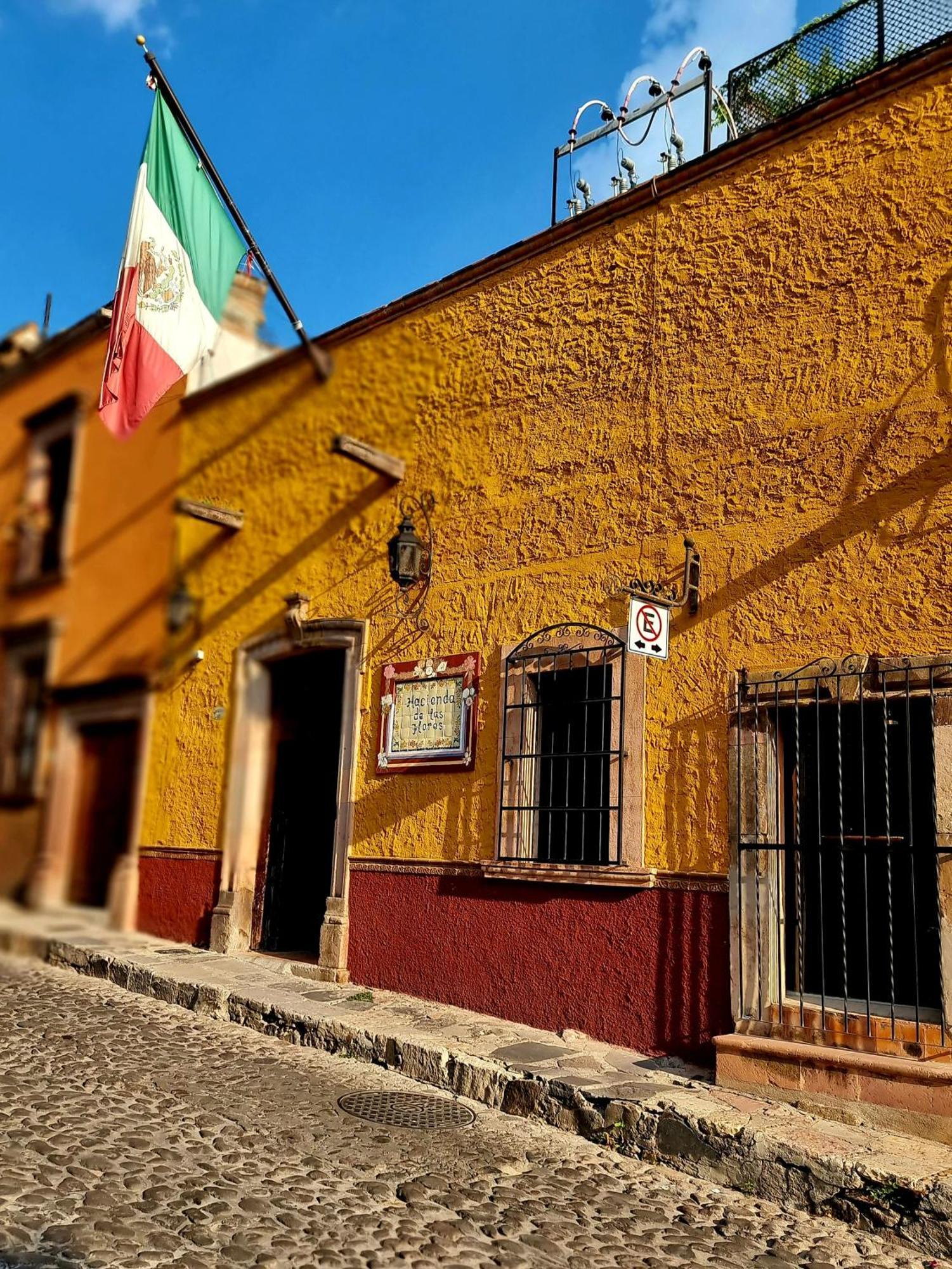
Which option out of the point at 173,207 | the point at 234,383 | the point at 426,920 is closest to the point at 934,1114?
the point at 426,920

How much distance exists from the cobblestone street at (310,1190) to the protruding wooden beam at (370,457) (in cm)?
415

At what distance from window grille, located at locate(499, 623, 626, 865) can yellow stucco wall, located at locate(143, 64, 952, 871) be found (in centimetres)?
20

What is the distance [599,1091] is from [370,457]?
187 inches

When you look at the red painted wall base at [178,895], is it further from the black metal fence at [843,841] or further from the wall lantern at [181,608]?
the black metal fence at [843,841]

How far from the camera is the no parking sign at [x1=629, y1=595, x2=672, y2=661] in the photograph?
5691 mm

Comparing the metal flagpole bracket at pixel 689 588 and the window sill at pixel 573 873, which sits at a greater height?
the metal flagpole bracket at pixel 689 588

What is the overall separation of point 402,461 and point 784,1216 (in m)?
5.63

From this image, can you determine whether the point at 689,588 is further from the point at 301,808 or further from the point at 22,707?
the point at 301,808

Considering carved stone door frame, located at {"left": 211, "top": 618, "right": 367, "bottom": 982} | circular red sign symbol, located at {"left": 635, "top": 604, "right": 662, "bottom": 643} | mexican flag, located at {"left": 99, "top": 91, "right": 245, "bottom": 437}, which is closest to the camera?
circular red sign symbol, located at {"left": 635, "top": 604, "right": 662, "bottom": 643}

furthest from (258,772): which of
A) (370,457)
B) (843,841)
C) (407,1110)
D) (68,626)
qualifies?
(843,841)

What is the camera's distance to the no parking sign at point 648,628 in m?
5.69

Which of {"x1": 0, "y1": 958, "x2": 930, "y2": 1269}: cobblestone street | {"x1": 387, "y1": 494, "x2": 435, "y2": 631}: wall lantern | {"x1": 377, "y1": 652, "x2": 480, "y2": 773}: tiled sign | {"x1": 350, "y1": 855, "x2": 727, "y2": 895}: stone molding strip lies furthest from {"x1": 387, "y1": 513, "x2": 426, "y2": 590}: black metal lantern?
{"x1": 0, "y1": 958, "x2": 930, "y2": 1269}: cobblestone street

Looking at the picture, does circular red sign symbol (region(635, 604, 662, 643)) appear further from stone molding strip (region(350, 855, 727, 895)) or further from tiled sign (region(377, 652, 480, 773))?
tiled sign (region(377, 652, 480, 773))

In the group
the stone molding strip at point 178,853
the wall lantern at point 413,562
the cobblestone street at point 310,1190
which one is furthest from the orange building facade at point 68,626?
the stone molding strip at point 178,853
